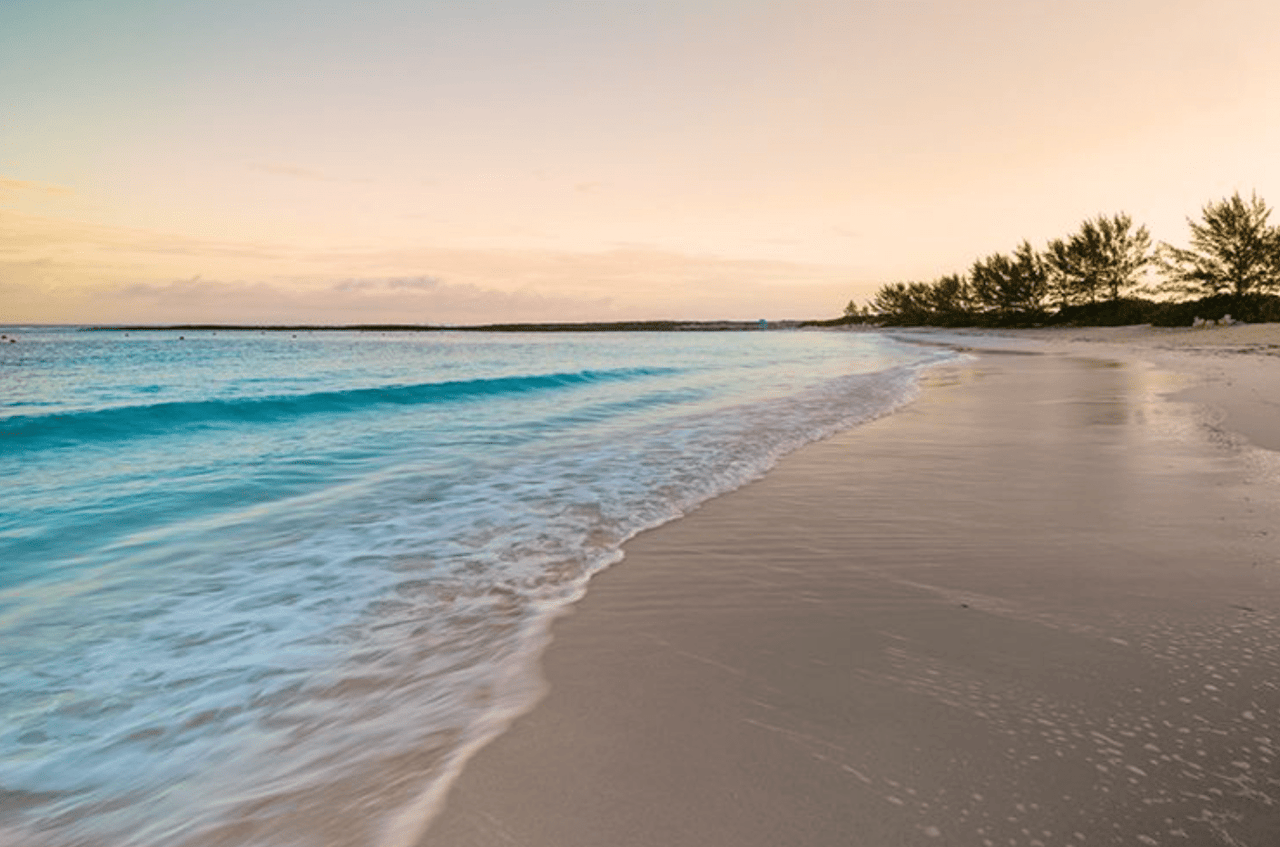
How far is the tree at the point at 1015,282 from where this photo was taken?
81.8 metres

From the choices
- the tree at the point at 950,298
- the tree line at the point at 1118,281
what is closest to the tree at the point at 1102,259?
the tree line at the point at 1118,281

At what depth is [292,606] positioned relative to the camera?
14.4 feet

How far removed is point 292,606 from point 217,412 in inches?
612

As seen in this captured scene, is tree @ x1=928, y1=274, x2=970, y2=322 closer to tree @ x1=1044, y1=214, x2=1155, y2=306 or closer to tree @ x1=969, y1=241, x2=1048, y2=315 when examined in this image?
tree @ x1=969, y1=241, x2=1048, y2=315

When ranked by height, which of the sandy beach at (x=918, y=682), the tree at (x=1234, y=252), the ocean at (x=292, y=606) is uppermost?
the tree at (x=1234, y=252)

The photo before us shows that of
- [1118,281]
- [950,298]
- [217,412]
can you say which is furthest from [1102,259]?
[217,412]

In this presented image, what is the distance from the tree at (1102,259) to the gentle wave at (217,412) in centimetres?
6372

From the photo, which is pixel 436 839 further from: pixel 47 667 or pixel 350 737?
pixel 47 667

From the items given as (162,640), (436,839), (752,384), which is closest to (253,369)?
(752,384)

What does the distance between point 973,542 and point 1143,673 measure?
2089mm

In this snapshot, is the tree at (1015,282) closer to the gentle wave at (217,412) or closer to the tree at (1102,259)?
the tree at (1102,259)

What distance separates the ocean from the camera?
2463 mm

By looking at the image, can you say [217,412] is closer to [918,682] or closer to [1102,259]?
[918,682]

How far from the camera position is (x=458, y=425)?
14680 mm
